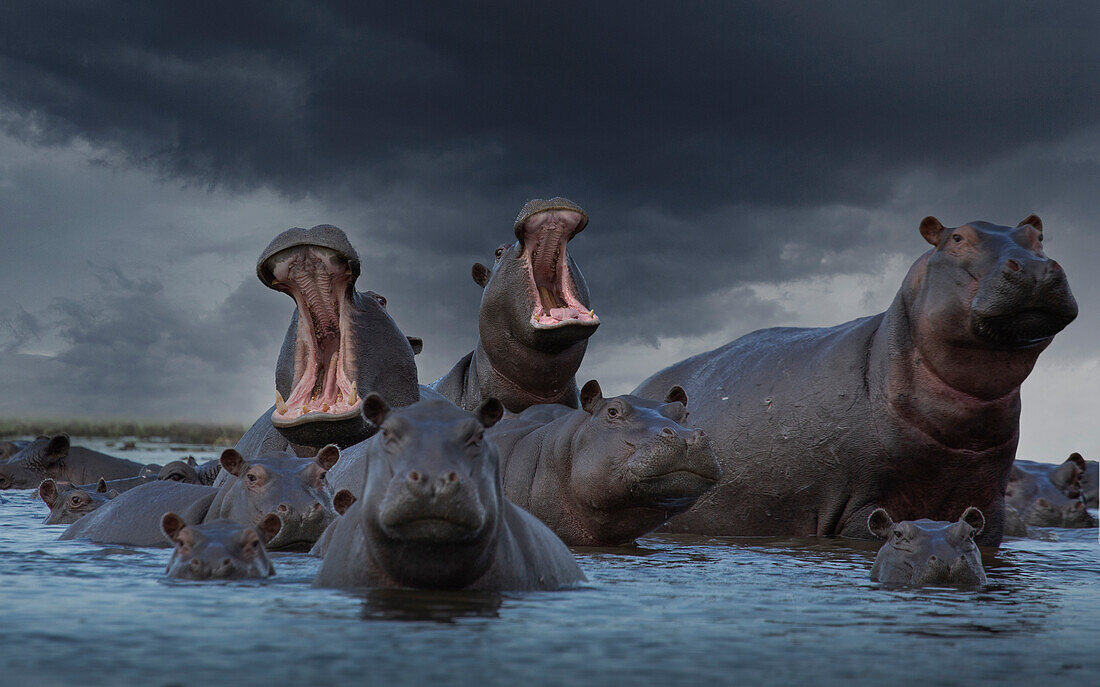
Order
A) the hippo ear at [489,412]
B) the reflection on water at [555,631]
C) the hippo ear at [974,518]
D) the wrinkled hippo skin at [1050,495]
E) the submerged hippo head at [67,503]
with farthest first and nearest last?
the wrinkled hippo skin at [1050,495]
the submerged hippo head at [67,503]
the hippo ear at [974,518]
the hippo ear at [489,412]
the reflection on water at [555,631]

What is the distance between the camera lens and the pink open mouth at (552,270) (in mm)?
9703

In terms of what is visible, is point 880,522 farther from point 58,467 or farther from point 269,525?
point 58,467

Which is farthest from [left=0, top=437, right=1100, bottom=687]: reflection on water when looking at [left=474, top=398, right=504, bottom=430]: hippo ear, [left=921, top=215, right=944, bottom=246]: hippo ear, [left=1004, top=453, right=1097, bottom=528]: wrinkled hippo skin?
[left=1004, top=453, right=1097, bottom=528]: wrinkled hippo skin

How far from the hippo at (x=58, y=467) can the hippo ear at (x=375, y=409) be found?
39.6ft

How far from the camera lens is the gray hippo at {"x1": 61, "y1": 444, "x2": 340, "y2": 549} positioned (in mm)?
6918

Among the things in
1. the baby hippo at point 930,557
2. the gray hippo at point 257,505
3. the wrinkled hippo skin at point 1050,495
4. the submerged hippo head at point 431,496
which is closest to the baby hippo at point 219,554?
the gray hippo at point 257,505

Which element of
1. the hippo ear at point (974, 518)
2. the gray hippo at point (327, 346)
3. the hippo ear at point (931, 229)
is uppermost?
the hippo ear at point (931, 229)

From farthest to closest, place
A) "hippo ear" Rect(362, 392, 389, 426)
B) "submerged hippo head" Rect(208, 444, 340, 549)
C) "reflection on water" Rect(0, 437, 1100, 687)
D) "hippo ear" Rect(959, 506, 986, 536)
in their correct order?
1. "submerged hippo head" Rect(208, 444, 340, 549)
2. "hippo ear" Rect(959, 506, 986, 536)
3. "hippo ear" Rect(362, 392, 389, 426)
4. "reflection on water" Rect(0, 437, 1100, 687)

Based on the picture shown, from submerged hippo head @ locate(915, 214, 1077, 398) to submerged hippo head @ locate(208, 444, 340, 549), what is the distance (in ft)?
13.1

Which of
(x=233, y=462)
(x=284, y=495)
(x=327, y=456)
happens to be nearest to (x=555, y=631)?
(x=284, y=495)

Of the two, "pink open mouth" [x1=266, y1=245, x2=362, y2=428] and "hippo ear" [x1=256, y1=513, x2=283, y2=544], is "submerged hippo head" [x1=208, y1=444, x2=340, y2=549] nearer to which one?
"hippo ear" [x1=256, y1=513, x2=283, y2=544]

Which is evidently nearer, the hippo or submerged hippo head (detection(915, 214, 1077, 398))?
submerged hippo head (detection(915, 214, 1077, 398))

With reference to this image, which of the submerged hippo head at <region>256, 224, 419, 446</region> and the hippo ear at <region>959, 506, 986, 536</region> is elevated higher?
the submerged hippo head at <region>256, 224, 419, 446</region>

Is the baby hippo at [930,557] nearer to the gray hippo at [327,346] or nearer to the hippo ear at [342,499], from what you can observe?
the hippo ear at [342,499]
